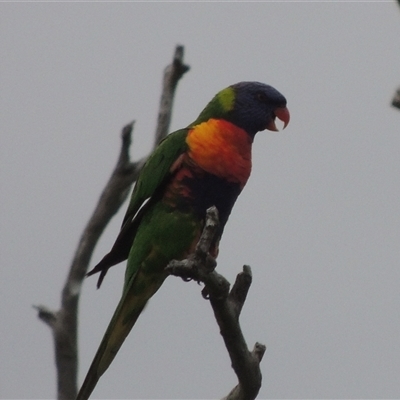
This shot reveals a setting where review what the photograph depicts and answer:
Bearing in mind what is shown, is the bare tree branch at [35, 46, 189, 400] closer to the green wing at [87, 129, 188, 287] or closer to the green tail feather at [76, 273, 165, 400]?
the green wing at [87, 129, 188, 287]

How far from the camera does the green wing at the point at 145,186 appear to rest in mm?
3754

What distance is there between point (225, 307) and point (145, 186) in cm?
118

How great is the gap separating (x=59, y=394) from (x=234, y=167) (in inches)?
64.6

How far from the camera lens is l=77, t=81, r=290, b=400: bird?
3699mm

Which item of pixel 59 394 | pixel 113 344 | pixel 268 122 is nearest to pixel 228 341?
pixel 59 394

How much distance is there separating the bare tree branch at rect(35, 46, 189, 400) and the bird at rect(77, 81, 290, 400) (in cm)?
20

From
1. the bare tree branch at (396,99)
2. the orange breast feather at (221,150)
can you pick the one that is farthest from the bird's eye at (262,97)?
the bare tree branch at (396,99)

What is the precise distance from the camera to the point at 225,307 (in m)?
2.77

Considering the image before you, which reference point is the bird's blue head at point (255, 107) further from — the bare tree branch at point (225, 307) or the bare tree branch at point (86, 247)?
→ the bare tree branch at point (225, 307)

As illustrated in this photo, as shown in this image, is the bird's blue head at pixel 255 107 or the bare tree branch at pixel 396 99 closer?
the bare tree branch at pixel 396 99

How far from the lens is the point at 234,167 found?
3.80m

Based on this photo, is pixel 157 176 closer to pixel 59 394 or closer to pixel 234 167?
pixel 234 167

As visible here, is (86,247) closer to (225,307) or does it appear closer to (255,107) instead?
(225,307)

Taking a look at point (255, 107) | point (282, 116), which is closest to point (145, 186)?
point (255, 107)
